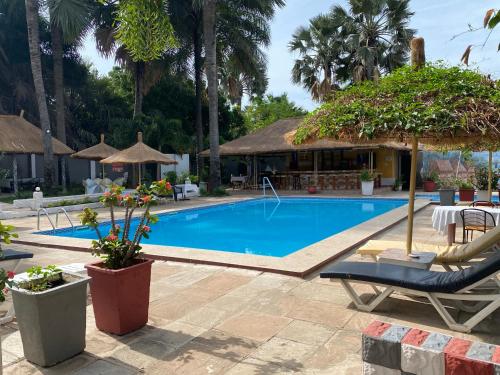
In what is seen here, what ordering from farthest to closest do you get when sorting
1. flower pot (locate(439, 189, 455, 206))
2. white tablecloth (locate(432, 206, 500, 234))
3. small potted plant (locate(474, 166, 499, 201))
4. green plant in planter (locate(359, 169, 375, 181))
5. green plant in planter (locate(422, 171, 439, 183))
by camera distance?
green plant in planter (locate(422, 171, 439, 183))
green plant in planter (locate(359, 169, 375, 181))
small potted plant (locate(474, 166, 499, 201))
flower pot (locate(439, 189, 455, 206))
white tablecloth (locate(432, 206, 500, 234))

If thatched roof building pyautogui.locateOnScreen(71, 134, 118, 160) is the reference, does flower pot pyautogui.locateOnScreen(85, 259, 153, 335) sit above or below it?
below

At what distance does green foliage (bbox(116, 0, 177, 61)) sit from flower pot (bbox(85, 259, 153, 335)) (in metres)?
1.82

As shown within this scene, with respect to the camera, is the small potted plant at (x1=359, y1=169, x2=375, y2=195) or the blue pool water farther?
the small potted plant at (x1=359, y1=169, x2=375, y2=195)

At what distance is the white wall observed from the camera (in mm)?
23984

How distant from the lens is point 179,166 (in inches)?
979

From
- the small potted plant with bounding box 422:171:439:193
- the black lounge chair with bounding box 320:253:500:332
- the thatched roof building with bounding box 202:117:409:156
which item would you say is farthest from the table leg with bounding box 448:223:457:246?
the small potted plant with bounding box 422:171:439:193

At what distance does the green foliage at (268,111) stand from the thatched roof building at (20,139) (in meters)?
20.6

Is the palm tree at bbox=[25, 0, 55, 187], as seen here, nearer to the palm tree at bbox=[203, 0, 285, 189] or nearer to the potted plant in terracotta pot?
the palm tree at bbox=[203, 0, 285, 189]

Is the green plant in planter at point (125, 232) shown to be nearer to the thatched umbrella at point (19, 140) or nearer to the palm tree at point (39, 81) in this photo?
the palm tree at point (39, 81)

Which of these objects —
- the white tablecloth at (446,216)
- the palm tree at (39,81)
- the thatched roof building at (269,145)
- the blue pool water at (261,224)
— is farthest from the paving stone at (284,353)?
the palm tree at (39,81)

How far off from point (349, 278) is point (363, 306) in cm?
40

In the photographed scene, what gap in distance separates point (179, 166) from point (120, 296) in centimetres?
2178

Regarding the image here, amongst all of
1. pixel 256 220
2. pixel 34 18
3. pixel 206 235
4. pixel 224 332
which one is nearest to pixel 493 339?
pixel 224 332

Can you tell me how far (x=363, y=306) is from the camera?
4035 mm
